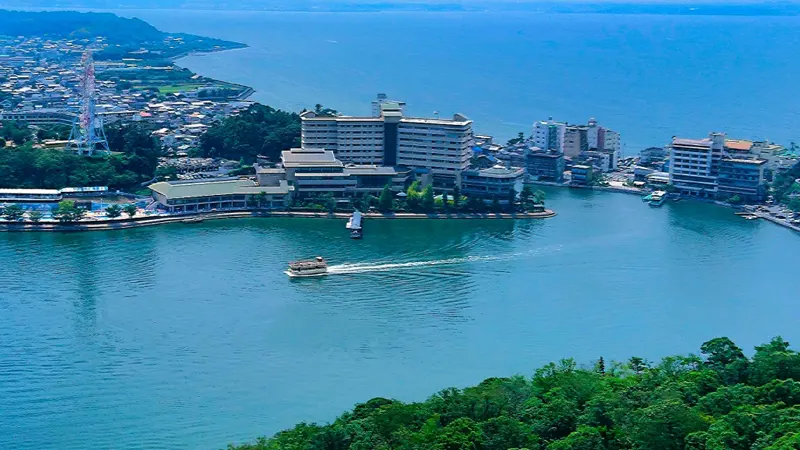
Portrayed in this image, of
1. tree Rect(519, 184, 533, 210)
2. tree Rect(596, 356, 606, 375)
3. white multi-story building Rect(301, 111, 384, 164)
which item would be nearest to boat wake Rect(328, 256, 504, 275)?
tree Rect(519, 184, 533, 210)

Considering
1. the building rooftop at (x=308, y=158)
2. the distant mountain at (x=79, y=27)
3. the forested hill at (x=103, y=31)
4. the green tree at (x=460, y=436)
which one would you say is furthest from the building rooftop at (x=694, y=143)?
the distant mountain at (x=79, y=27)

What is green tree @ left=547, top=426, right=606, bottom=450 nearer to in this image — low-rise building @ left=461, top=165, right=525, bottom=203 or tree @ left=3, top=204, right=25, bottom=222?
low-rise building @ left=461, top=165, right=525, bottom=203

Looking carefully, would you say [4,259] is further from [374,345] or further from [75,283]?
[374,345]

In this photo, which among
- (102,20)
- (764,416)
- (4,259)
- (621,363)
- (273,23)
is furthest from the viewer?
(273,23)

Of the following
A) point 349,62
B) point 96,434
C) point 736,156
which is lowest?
point 96,434

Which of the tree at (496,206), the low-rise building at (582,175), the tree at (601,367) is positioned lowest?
the tree at (601,367)

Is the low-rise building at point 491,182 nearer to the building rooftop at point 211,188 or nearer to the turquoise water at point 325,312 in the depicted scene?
the turquoise water at point 325,312

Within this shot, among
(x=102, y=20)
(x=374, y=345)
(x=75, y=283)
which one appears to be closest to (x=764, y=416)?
(x=374, y=345)
